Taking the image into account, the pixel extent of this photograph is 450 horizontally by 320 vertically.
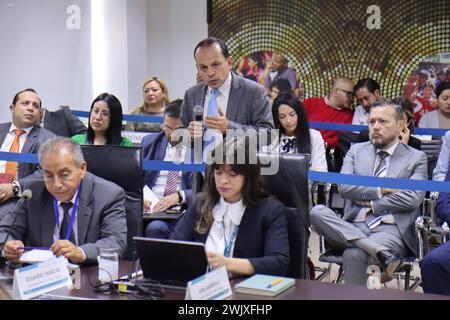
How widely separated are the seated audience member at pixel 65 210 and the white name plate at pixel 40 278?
64 cm

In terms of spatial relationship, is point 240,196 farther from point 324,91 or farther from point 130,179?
point 324,91

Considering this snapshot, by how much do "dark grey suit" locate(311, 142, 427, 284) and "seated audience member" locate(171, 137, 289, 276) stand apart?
4.21 ft

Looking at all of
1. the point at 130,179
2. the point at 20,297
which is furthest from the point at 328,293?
the point at 130,179

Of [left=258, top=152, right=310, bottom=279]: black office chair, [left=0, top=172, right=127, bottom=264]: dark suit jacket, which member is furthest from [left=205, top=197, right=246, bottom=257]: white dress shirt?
[left=0, top=172, right=127, bottom=264]: dark suit jacket

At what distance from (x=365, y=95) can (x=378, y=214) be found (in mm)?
3564

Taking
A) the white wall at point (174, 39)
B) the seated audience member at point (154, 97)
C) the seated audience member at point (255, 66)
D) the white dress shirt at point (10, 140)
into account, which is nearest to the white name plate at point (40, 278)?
the white dress shirt at point (10, 140)

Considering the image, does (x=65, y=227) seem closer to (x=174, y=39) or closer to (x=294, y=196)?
(x=294, y=196)

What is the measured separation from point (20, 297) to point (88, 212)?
3.14 ft

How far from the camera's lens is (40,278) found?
2.74 meters

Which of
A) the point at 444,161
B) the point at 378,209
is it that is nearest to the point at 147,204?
the point at 378,209

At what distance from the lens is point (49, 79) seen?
901cm

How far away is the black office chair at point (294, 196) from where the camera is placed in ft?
11.5

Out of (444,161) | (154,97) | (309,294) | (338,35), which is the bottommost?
(309,294)

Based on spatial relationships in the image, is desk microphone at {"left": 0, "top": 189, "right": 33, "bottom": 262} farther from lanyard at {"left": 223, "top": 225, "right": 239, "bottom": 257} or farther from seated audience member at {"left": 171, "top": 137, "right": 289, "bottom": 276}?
lanyard at {"left": 223, "top": 225, "right": 239, "bottom": 257}
